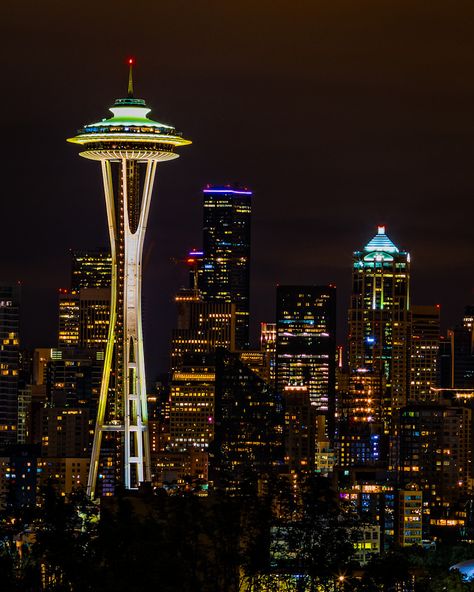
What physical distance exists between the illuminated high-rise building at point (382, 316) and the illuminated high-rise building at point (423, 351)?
64 cm

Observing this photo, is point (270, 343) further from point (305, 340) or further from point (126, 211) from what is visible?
point (126, 211)

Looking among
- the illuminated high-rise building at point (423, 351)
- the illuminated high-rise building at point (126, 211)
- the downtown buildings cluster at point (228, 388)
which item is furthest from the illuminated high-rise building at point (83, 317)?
the illuminated high-rise building at point (126, 211)

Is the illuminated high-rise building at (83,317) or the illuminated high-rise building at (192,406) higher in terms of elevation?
the illuminated high-rise building at (83,317)

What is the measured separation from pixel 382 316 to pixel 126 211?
4933 centimetres

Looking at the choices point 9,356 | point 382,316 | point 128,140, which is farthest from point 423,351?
point 128,140

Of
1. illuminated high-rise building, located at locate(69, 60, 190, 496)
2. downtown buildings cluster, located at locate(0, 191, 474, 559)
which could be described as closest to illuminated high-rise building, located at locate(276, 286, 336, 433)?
downtown buildings cluster, located at locate(0, 191, 474, 559)

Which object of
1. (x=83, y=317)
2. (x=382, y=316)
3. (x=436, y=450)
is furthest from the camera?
(x=382, y=316)

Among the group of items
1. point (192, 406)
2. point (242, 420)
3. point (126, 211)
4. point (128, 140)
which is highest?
point (128, 140)

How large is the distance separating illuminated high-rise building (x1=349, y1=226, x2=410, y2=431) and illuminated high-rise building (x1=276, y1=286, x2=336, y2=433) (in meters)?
2.00

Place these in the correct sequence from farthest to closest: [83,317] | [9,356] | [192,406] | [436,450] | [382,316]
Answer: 1. [382,316]
2. [83,317]
3. [192,406]
4. [9,356]
5. [436,450]

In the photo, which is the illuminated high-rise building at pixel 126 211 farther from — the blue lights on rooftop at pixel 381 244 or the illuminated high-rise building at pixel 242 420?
the blue lights on rooftop at pixel 381 244

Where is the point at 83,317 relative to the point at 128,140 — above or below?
below

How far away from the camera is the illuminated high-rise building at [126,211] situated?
8538cm

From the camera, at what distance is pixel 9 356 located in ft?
372
